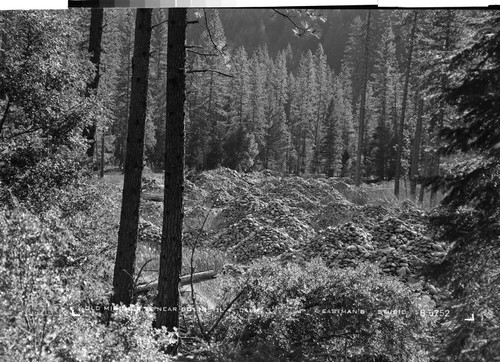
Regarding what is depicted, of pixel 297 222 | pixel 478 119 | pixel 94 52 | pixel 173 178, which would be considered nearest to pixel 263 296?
pixel 297 222

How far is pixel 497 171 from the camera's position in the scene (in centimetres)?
344

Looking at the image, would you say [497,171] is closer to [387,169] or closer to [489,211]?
[489,211]

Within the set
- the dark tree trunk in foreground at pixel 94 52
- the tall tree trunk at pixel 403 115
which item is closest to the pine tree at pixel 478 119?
the tall tree trunk at pixel 403 115

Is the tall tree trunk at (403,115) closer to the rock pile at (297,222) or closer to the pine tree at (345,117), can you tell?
the rock pile at (297,222)

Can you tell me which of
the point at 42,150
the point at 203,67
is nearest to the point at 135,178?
the point at 42,150

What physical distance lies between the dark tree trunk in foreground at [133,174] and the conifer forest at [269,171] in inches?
0.6

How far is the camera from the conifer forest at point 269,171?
3607 mm

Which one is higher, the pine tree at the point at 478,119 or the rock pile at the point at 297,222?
the pine tree at the point at 478,119

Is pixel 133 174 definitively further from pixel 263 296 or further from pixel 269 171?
pixel 263 296

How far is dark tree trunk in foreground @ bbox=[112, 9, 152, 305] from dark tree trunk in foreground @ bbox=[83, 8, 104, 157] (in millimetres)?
295

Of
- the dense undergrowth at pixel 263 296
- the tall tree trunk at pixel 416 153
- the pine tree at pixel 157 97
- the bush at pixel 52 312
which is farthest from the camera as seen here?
the pine tree at pixel 157 97

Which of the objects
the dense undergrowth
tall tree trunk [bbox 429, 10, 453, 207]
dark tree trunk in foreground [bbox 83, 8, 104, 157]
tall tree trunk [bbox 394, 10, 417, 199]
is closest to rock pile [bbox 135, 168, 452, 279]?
the dense undergrowth

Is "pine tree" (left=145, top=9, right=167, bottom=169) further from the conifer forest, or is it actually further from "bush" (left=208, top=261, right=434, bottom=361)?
"bush" (left=208, top=261, right=434, bottom=361)

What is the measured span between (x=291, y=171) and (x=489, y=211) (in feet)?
4.70
